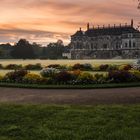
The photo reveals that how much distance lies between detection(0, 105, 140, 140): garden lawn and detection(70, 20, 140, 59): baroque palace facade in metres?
133

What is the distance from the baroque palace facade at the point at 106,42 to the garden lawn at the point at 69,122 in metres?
133

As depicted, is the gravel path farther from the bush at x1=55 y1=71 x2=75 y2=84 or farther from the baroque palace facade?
the baroque palace facade

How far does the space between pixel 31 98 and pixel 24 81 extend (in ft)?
24.5

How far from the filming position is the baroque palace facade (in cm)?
14900

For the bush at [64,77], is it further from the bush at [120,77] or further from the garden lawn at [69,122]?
Result: the garden lawn at [69,122]

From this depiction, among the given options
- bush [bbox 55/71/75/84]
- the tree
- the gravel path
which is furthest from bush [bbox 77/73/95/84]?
the tree

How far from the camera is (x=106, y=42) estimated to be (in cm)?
15250

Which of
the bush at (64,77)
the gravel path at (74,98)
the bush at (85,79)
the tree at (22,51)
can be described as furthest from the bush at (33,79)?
the tree at (22,51)

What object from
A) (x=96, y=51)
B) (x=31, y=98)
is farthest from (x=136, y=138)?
(x=96, y=51)

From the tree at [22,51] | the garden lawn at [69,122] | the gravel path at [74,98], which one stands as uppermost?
the tree at [22,51]

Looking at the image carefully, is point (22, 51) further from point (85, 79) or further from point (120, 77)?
point (85, 79)

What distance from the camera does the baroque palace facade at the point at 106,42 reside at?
149m

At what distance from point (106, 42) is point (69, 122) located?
142671mm

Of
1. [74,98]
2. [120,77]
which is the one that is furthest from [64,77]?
[74,98]
